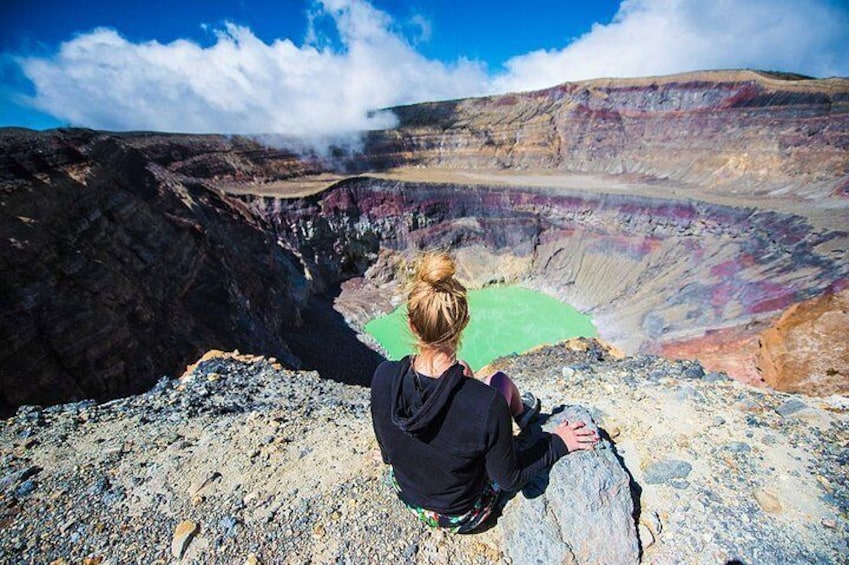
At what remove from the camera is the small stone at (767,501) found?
9.95 ft

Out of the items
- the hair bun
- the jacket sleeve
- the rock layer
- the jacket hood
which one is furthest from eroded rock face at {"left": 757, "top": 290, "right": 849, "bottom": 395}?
the hair bun

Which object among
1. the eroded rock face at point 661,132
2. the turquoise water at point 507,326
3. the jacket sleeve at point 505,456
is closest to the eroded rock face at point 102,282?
the turquoise water at point 507,326

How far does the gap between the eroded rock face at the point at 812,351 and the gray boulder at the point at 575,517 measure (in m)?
8.42

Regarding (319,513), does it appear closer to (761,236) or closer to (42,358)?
(42,358)

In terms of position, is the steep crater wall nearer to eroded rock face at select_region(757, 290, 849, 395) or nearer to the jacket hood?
eroded rock face at select_region(757, 290, 849, 395)

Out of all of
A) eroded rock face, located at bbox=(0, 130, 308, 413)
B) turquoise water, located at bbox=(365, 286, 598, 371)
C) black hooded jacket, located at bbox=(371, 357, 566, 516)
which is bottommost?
turquoise water, located at bbox=(365, 286, 598, 371)

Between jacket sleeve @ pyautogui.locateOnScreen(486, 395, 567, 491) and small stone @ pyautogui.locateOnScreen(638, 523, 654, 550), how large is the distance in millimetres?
955

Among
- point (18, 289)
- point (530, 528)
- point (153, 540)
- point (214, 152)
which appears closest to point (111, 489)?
point (153, 540)

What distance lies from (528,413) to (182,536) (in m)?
2.85

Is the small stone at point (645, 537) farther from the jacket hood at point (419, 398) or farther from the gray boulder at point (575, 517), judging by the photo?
the jacket hood at point (419, 398)

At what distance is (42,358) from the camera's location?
26.6 feet

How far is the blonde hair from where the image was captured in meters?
2.09

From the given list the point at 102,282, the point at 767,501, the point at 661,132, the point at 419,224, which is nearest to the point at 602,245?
the point at 419,224

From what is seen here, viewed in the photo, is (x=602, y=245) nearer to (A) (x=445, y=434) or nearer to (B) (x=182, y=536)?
(A) (x=445, y=434)
